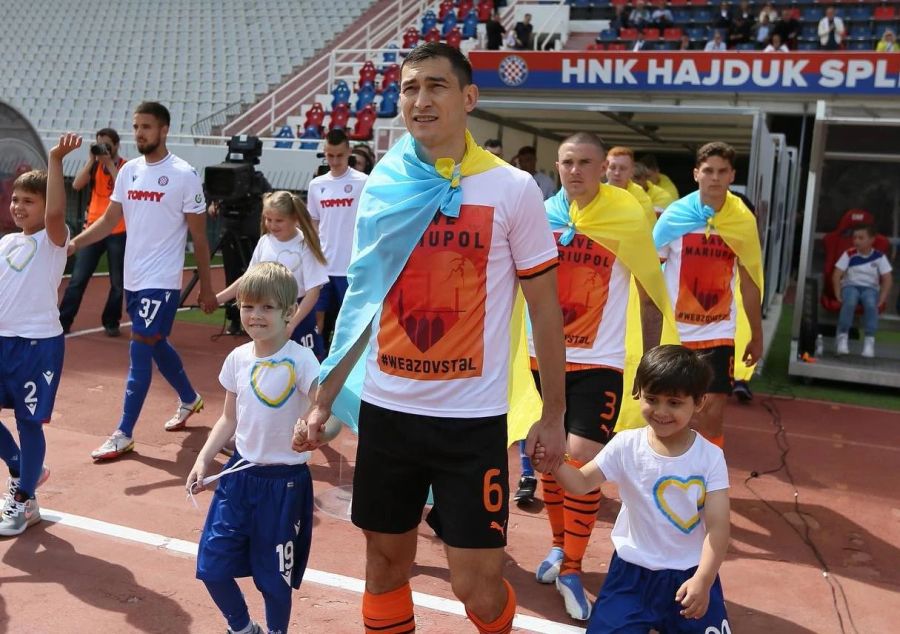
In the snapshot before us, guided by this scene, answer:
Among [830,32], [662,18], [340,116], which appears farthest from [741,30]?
[340,116]

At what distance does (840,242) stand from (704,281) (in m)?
5.93

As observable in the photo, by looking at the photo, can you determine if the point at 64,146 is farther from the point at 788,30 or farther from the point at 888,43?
the point at 788,30

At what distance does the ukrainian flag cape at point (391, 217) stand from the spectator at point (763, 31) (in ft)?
52.2

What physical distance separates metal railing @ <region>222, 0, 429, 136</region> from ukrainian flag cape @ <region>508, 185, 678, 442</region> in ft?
53.2

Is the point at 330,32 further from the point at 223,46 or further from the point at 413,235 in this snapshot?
the point at 413,235

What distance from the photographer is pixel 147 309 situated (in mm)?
5434

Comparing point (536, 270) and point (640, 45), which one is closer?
point (536, 270)

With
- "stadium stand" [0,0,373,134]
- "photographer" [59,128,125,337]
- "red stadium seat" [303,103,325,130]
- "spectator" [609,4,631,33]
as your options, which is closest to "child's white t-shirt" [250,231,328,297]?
"photographer" [59,128,125,337]

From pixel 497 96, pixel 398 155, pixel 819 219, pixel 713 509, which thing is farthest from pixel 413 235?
pixel 497 96

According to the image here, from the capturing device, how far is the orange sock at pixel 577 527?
3770mm

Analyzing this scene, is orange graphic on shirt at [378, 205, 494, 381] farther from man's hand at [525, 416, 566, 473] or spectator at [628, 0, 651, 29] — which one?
spectator at [628, 0, 651, 29]

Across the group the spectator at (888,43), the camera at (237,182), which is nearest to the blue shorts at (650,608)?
the camera at (237,182)

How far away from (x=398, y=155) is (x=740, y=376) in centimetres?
354

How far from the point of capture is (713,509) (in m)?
2.68
